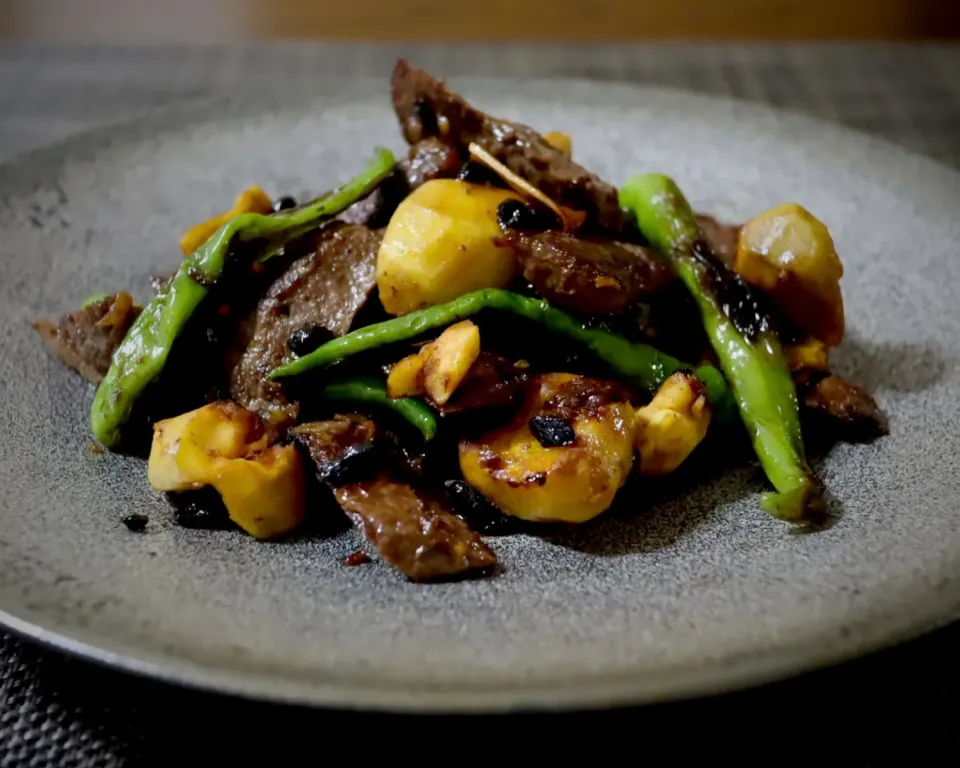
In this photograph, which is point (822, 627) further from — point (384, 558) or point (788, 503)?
point (384, 558)

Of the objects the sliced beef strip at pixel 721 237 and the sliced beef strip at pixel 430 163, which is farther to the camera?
the sliced beef strip at pixel 721 237

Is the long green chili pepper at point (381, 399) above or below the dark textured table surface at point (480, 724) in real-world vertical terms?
above

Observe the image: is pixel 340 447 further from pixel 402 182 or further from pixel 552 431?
pixel 402 182

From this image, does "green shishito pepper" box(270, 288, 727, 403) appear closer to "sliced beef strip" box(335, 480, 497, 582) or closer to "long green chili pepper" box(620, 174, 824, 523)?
"long green chili pepper" box(620, 174, 824, 523)

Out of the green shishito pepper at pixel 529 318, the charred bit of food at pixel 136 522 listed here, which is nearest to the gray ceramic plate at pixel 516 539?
the charred bit of food at pixel 136 522

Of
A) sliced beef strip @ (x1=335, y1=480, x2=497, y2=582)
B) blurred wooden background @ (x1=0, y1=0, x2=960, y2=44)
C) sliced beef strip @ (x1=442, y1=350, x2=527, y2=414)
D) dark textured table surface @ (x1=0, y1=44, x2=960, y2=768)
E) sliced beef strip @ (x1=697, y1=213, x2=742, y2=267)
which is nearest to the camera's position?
dark textured table surface @ (x1=0, y1=44, x2=960, y2=768)

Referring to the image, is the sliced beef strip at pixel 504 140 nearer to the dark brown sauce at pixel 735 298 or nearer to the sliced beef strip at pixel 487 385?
the dark brown sauce at pixel 735 298

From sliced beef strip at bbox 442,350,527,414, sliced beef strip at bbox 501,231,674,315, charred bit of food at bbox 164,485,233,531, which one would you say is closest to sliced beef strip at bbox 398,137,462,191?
sliced beef strip at bbox 501,231,674,315
